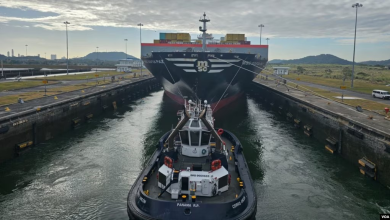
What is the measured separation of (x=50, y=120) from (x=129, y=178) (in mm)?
16020

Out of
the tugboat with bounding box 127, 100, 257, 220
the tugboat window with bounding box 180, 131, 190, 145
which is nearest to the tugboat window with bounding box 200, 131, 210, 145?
A: the tugboat with bounding box 127, 100, 257, 220

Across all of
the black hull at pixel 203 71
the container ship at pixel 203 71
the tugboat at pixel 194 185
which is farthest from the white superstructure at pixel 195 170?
the black hull at pixel 203 71

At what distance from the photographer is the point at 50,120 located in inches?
1308

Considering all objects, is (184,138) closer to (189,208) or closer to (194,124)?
(194,124)

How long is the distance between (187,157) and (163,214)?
4.61 m

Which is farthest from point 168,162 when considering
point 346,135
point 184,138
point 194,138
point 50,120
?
point 50,120

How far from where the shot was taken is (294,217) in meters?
17.5

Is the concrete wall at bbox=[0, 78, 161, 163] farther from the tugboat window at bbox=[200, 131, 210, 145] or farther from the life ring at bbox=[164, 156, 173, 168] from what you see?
the tugboat window at bbox=[200, 131, 210, 145]

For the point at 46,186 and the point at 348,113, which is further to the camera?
the point at 348,113

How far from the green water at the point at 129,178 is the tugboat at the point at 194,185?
3.56 m

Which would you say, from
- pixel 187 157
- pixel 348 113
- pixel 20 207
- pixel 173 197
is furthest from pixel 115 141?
pixel 348 113

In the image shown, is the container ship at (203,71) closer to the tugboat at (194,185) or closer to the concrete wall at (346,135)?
the concrete wall at (346,135)

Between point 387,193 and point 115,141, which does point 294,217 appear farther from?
point 115,141

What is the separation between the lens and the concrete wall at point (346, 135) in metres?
21.8
